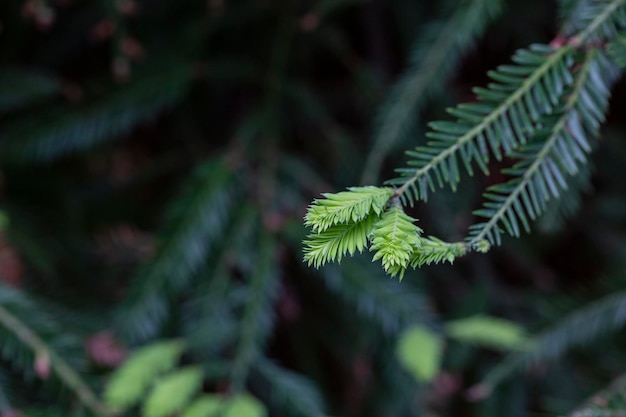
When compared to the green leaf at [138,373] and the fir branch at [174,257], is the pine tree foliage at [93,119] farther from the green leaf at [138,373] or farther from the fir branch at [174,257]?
the green leaf at [138,373]

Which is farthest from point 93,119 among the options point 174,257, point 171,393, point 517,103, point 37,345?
point 517,103

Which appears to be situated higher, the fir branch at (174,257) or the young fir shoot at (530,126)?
the young fir shoot at (530,126)

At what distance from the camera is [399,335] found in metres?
1.15

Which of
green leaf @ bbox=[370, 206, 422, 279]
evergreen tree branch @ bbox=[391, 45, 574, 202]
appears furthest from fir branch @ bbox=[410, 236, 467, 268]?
evergreen tree branch @ bbox=[391, 45, 574, 202]

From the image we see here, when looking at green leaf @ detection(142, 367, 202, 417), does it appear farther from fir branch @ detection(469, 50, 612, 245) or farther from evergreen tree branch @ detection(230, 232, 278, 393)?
fir branch @ detection(469, 50, 612, 245)

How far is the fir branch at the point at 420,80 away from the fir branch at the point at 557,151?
1.18 ft

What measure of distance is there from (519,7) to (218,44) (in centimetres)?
71

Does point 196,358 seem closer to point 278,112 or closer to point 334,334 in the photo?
point 334,334

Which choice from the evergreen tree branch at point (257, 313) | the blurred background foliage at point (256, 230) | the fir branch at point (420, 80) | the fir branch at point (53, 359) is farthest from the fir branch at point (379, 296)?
the fir branch at point (53, 359)

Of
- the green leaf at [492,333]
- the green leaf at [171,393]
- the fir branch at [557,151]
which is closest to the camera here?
the fir branch at [557,151]

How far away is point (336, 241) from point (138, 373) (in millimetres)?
607

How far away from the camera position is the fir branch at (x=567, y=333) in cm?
113

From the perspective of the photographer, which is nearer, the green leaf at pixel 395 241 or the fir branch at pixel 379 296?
the green leaf at pixel 395 241

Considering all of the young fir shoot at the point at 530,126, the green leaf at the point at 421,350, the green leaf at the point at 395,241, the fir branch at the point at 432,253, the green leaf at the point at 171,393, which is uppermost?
the young fir shoot at the point at 530,126
